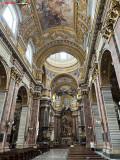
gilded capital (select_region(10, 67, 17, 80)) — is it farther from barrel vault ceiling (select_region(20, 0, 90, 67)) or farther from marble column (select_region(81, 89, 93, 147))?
marble column (select_region(81, 89, 93, 147))

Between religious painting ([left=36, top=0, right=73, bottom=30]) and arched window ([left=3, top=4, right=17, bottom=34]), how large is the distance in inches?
111

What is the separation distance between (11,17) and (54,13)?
4.95 metres

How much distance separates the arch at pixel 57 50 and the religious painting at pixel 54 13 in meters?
2.87

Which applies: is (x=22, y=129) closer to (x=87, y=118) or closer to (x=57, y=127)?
(x=87, y=118)

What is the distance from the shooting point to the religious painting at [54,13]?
12477 mm

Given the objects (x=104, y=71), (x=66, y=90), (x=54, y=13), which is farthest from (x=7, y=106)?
(x=66, y=90)

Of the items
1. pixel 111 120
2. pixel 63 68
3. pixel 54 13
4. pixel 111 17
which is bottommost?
pixel 111 120

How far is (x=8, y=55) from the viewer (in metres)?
9.62

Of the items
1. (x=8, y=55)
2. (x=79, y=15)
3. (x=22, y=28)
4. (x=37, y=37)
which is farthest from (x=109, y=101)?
(x=37, y=37)

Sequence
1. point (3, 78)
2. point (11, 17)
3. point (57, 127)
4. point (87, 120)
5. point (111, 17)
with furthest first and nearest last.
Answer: point (57, 127), point (87, 120), point (11, 17), point (3, 78), point (111, 17)

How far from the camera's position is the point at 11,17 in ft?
35.9

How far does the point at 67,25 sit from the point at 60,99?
23384 mm

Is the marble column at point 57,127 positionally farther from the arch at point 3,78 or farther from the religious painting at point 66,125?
the arch at point 3,78

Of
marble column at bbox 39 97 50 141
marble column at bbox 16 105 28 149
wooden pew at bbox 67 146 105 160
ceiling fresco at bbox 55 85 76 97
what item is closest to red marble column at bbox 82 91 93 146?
marble column at bbox 16 105 28 149
